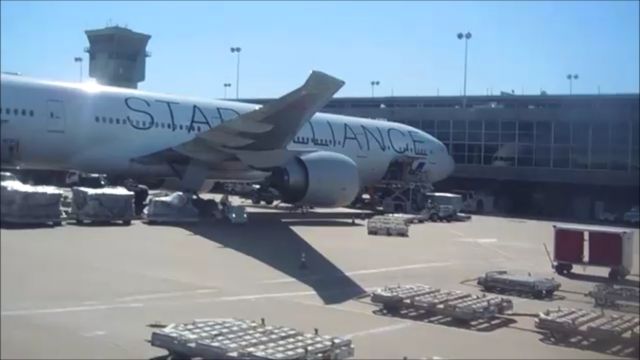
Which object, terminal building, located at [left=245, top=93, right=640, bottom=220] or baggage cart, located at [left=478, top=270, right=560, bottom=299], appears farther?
baggage cart, located at [left=478, top=270, right=560, bottom=299]

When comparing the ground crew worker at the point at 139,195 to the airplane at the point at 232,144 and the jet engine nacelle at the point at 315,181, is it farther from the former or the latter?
the jet engine nacelle at the point at 315,181

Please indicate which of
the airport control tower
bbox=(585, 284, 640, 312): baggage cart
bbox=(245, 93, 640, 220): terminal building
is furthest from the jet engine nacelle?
the airport control tower

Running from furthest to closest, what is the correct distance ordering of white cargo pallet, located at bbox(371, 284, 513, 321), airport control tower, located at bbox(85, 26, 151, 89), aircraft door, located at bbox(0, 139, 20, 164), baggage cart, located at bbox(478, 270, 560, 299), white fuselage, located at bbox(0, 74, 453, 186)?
baggage cart, located at bbox(478, 270, 560, 299) < white cargo pallet, located at bbox(371, 284, 513, 321) < white fuselage, located at bbox(0, 74, 453, 186) < airport control tower, located at bbox(85, 26, 151, 89) < aircraft door, located at bbox(0, 139, 20, 164)

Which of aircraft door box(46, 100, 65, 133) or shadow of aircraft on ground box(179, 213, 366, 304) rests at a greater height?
aircraft door box(46, 100, 65, 133)

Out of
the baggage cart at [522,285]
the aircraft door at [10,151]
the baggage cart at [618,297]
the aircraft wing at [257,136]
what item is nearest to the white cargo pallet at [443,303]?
the baggage cart at [618,297]

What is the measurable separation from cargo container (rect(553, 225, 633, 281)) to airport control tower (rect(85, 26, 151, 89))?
6.79 metres

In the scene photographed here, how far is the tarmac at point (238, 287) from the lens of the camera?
4.79 metres

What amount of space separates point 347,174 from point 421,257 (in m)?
5.11

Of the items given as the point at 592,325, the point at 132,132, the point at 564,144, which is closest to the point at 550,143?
the point at 564,144

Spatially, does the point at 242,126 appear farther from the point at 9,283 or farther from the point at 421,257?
the point at 9,283

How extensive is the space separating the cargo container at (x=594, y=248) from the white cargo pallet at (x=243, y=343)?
4.90 metres

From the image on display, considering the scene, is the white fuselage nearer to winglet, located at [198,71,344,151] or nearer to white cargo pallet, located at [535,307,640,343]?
winglet, located at [198,71,344,151]

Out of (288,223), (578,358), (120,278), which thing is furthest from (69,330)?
(288,223)

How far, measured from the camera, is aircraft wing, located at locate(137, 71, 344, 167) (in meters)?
19.1
